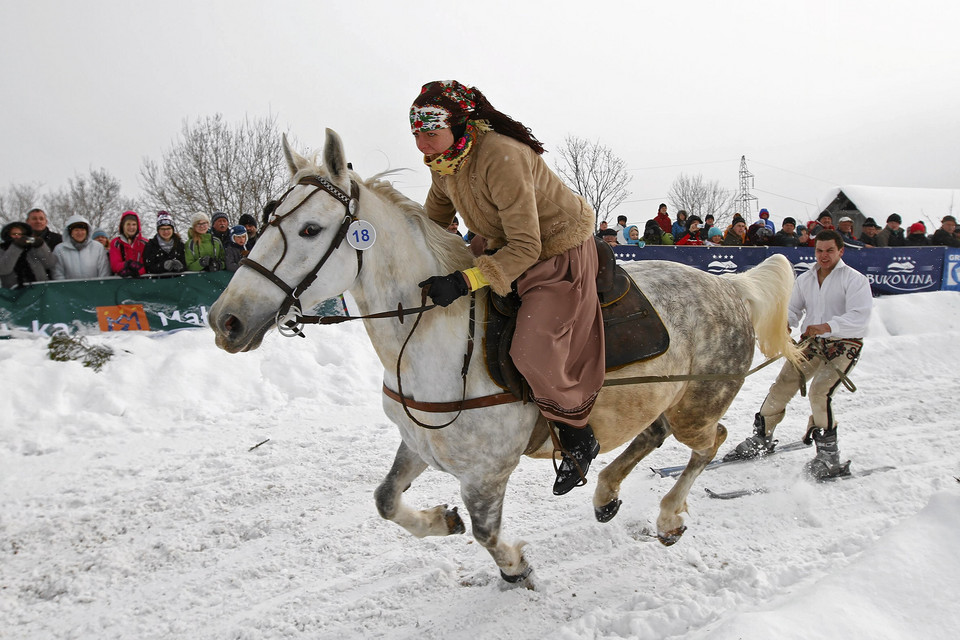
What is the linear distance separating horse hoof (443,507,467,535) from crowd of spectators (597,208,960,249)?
8.55m

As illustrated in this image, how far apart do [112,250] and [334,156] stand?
6810 mm

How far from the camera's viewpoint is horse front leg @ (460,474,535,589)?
121 inches

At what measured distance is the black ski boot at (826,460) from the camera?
4980 mm

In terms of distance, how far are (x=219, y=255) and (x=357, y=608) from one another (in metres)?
6.55

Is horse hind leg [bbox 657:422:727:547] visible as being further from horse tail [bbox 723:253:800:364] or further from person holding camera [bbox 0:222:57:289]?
person holding camera [bbox 0:222:57:289]

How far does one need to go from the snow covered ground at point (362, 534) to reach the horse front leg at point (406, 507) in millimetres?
350

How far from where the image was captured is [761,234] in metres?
12.5

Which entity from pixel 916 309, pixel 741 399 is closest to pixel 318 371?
pixel 741 399

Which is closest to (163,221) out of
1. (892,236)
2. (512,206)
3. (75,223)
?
(75,223)

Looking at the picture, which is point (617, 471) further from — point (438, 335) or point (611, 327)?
point (438, 335)

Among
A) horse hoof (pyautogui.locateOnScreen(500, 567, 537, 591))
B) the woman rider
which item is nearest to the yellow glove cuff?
the woman rider

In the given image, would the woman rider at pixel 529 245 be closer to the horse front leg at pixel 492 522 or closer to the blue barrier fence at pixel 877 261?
the horse front leg at pixel 492 522

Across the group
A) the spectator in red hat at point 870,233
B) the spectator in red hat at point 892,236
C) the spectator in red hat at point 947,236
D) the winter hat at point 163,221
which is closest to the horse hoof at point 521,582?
the winter hat at point 163,221

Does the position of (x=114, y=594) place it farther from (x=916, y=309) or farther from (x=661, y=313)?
(x=916, y=309)
